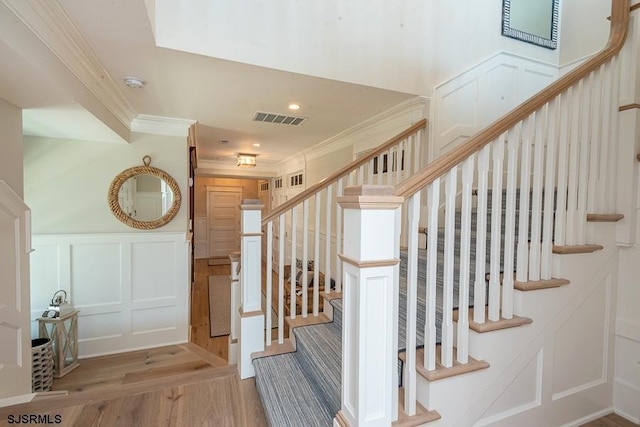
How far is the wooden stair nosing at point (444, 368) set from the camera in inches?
47.8

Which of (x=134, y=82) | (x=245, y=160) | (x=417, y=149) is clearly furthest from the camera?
(x=245, y=160)

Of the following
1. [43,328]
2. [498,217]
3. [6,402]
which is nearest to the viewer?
[498,217]

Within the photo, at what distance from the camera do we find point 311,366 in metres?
1.68

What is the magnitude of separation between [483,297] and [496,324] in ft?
0.46

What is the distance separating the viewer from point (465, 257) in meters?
1.25

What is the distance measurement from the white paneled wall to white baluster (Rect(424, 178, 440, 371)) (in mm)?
2984

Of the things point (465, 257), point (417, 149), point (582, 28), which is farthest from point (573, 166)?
point (582, 28)

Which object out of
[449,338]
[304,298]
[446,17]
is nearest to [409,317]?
[449,338]

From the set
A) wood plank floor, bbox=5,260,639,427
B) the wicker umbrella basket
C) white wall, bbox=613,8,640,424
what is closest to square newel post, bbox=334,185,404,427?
wood plank floor, bbox=5,260,639,427

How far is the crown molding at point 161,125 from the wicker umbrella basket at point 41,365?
215 cm

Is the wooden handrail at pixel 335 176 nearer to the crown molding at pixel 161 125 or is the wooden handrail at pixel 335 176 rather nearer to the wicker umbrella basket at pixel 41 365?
the crown molding at pixel 161 125

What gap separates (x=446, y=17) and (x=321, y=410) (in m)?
3.09

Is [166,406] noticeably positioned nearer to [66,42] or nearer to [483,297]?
[483,297]

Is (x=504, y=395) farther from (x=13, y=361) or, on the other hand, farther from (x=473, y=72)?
(x=13, y=361)
